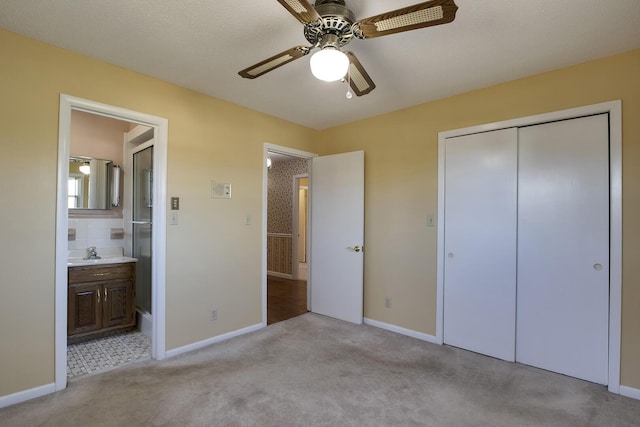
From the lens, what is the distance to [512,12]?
1842 millimetres

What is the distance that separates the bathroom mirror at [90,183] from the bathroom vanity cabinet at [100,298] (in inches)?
35.5

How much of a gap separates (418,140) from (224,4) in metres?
2.29

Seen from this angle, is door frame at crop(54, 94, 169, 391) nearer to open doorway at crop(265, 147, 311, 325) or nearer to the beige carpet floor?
the beige carpet floor

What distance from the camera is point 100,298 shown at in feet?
10.4

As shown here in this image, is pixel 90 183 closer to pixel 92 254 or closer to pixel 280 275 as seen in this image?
pixel 92 254

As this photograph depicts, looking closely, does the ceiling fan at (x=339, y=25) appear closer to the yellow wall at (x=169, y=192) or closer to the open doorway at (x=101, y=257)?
the yellow wall at (x=169, y=192)

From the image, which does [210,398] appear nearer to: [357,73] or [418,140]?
[357,73]

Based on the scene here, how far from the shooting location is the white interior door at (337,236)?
375 centimetres

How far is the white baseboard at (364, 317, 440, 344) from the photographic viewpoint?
3.24 m

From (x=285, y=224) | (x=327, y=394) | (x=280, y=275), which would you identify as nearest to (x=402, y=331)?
(x=327, y=394)

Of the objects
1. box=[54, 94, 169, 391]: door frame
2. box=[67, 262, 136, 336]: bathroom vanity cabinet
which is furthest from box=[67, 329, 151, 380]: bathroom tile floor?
box=[54, 94, 169, 391]: door frame

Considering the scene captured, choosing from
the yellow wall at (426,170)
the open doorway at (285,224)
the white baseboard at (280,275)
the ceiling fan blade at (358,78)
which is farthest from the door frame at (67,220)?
the white baseboard at (280,275)

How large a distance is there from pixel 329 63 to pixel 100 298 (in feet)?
10.6

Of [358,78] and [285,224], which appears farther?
[285,224]
